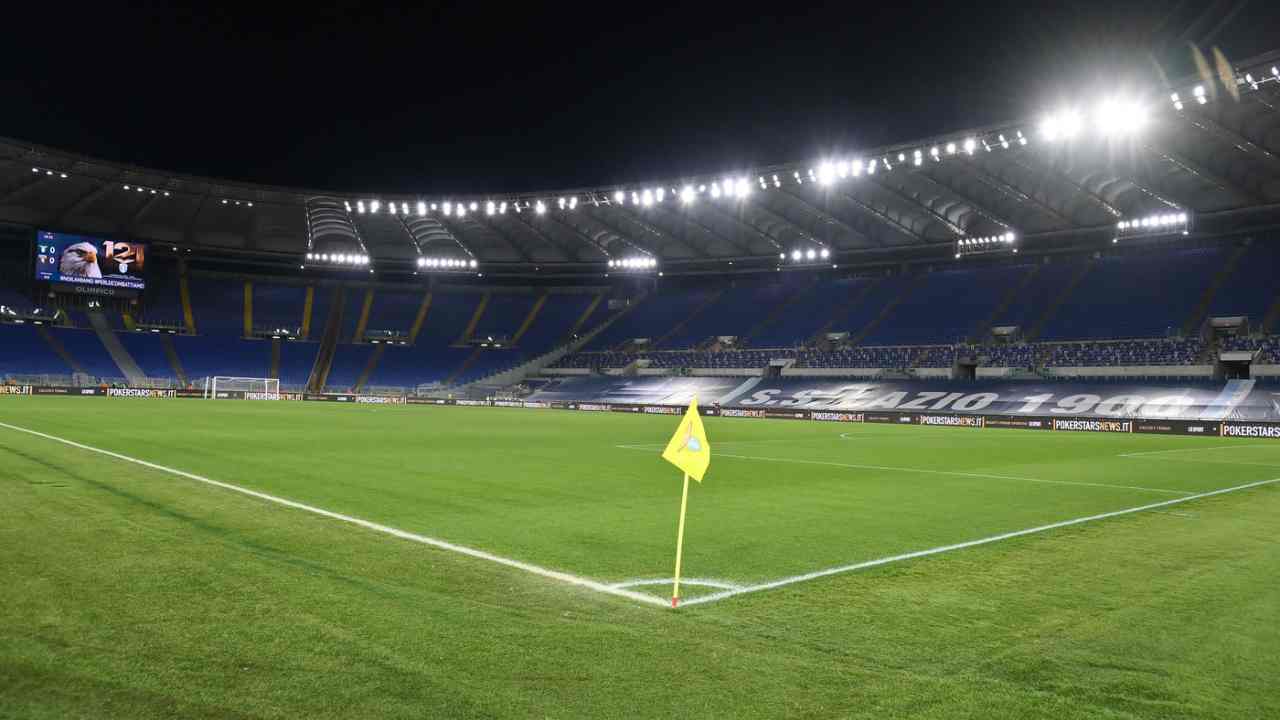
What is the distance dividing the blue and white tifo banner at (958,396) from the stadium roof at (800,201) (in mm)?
11286

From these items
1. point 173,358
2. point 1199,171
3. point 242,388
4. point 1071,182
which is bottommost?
point 242,388

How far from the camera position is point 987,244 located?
167 feet

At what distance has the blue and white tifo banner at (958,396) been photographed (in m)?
37.0

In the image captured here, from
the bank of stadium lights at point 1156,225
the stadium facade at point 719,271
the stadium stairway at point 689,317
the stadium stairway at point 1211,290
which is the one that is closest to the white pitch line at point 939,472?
the stadium facade at point 719,271

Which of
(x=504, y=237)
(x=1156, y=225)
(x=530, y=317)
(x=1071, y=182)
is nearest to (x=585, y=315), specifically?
(x=530, y=317)

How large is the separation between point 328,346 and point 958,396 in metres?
48.6

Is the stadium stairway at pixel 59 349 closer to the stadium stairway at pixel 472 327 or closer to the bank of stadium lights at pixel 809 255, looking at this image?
the stadium stairway at pixel 472 327

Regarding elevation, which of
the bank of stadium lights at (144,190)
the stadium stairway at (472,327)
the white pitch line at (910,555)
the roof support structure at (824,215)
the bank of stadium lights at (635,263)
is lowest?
the white pitch line at (910,555)

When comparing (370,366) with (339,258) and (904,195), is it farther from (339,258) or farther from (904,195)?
(904,195)

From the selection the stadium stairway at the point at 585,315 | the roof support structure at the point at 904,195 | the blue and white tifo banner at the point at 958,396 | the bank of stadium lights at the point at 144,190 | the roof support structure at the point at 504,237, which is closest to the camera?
the blue and white tifo banner at the point at 958,396

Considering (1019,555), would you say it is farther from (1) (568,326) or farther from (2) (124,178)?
(1) (568,326)

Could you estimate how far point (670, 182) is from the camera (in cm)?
4997

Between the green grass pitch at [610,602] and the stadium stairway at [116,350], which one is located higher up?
the stadium stairway at [116,350]

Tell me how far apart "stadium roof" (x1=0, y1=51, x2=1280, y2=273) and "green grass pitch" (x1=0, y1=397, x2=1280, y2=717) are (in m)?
31.7
